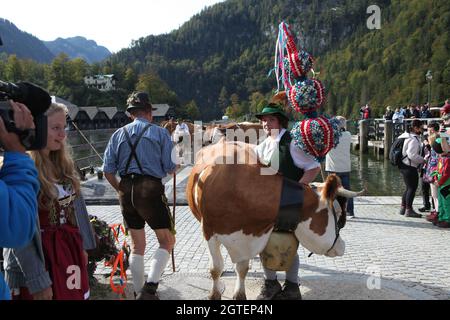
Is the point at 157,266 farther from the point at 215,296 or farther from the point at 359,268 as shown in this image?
the point at 359,268

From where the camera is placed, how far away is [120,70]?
140m

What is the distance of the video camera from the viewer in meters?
1.81

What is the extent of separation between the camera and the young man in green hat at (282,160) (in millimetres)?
4270

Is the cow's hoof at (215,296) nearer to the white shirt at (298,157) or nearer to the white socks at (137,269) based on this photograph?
the white socks at (137,269)

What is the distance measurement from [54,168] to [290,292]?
2.79 metres

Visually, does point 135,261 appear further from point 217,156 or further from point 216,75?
point 216,75

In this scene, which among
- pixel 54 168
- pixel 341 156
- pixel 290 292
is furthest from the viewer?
pixel 341 156

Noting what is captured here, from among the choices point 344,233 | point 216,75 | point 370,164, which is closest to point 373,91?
point 370,164

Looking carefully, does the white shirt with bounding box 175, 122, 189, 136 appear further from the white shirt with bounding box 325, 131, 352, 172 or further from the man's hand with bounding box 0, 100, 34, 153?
the man's hand with bounding box 0, 100, 34, 153

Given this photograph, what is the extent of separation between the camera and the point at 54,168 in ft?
9.87

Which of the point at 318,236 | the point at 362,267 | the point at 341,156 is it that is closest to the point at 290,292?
the point at 318,236

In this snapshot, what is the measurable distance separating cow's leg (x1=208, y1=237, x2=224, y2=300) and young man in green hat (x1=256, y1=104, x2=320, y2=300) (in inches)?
21.3

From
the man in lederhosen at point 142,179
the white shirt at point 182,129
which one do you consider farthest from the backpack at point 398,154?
the man in lederhosen at point 142,179

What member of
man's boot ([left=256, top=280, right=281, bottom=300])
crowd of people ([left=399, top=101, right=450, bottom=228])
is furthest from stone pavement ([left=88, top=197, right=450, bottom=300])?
crowd of people ([left=399, top=101, right=450, bottom=228])
